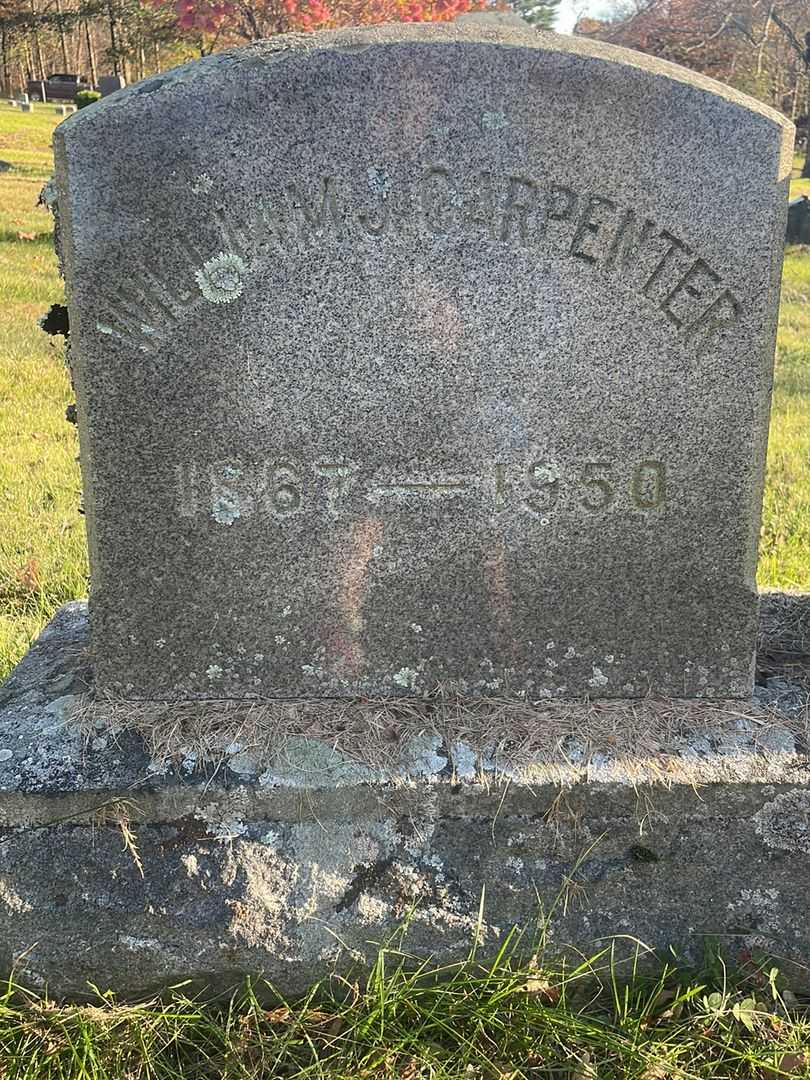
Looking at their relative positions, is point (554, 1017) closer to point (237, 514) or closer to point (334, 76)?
point (237, 514)

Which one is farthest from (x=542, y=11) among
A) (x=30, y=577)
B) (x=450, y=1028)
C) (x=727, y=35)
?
(x=450, y=1028)

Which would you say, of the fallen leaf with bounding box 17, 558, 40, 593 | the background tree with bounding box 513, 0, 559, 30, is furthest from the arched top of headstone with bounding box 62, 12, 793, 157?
the background tree with bounding box 513, 0, 559, 30

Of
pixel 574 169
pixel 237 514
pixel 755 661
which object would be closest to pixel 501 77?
pixel 574 169

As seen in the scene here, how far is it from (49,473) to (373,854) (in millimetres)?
3097

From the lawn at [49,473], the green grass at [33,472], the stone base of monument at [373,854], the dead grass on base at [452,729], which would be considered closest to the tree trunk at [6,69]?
the green grass at [33,472]

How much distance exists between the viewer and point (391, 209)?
185cm

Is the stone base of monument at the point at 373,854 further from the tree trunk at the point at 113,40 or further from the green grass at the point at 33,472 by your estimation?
the tree trunk at the point at 113,40

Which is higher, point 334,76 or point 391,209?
point 334,76

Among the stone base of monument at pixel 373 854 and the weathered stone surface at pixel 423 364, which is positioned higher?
the weathered stone surface at pixel 423 364

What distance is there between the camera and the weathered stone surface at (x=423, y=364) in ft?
5.88

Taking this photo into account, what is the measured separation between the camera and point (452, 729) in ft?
6.63

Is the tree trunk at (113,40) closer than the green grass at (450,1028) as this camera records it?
No

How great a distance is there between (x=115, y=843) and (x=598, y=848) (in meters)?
0.96

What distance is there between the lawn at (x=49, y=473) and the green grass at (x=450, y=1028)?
1350mm
